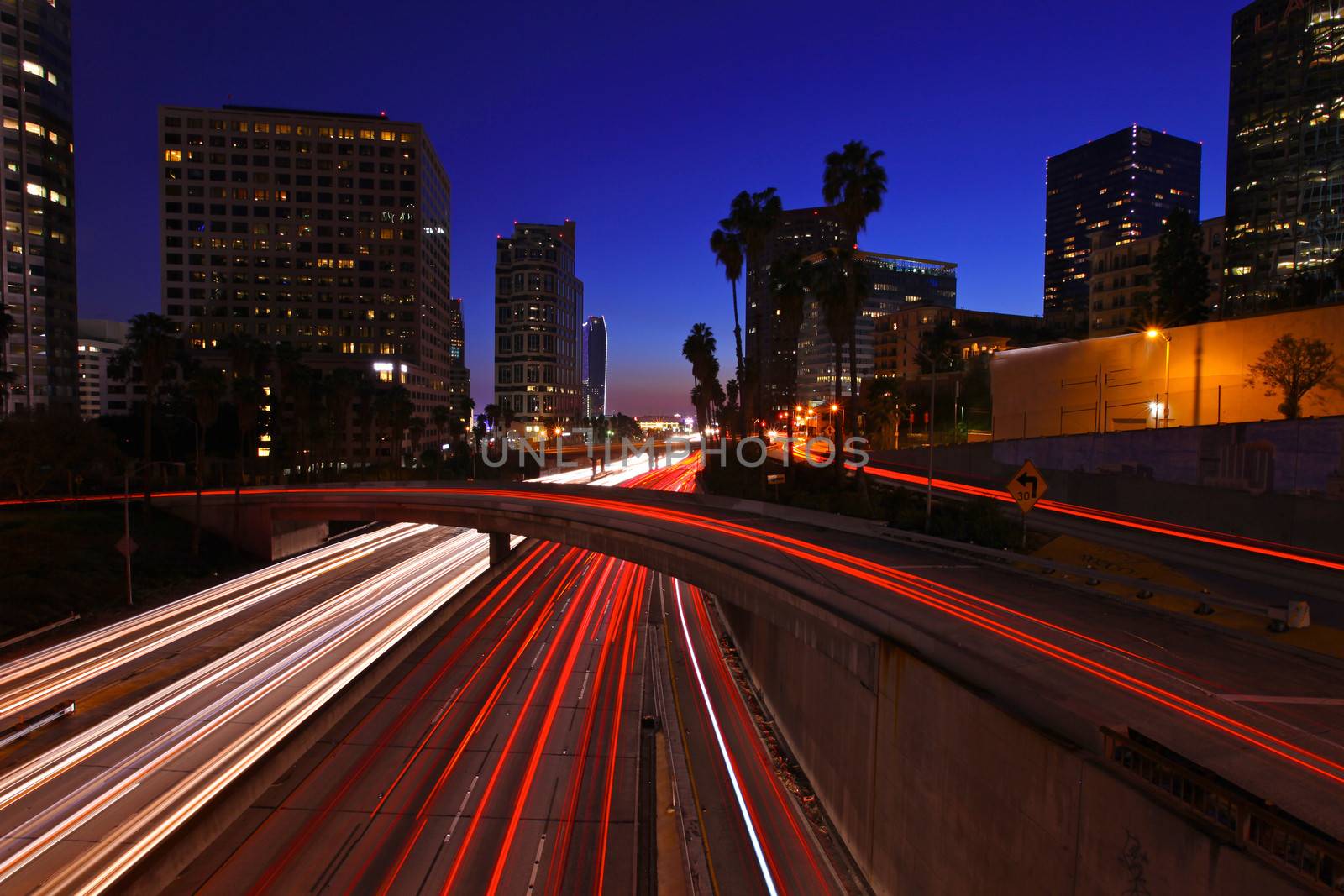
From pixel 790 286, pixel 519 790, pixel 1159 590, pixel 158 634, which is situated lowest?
pixel 519 790

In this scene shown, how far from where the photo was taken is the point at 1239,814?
6.21 metres

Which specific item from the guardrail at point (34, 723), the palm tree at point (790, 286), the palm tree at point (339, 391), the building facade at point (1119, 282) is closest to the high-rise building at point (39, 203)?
the palm tree at point (339, 391)

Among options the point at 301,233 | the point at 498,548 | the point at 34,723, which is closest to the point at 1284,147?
the point at 498,548

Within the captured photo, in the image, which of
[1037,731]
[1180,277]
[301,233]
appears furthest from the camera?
[301,233]

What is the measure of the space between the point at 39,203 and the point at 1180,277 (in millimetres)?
159287

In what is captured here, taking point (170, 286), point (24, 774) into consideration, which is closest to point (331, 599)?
point (24, 774)

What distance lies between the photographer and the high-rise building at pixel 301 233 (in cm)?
10850

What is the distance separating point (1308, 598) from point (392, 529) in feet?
191

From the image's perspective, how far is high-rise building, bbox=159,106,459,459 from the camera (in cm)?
10850

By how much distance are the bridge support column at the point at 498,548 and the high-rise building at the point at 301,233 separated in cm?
6725

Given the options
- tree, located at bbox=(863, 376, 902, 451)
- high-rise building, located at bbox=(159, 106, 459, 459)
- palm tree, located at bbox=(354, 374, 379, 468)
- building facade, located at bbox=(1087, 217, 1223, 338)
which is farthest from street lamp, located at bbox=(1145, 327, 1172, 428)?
high-rise building, located at bbox=(159, 106, 459, 459)

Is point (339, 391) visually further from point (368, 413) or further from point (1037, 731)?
point (1037, 731)

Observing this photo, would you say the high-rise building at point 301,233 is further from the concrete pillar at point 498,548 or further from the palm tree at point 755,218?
the palm tree at point 755,218

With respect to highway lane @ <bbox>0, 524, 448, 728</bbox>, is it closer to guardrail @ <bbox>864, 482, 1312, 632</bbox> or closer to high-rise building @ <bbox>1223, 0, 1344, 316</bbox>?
guardrail @ <bbox>864, 482, 1312, 632</bbox>
